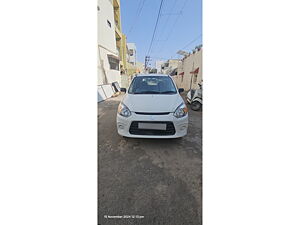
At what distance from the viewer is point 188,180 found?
1638 millimetres

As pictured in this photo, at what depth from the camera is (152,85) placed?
10.0ft

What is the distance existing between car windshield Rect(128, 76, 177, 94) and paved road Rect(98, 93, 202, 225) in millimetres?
1083

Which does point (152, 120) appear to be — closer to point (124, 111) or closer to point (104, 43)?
point (124, 111)

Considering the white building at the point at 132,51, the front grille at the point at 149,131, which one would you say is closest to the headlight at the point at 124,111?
the front grille at the point at 149,131

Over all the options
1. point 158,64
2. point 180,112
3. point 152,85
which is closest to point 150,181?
point 180,112

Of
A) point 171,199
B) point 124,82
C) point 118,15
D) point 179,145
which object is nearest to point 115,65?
point 124,82

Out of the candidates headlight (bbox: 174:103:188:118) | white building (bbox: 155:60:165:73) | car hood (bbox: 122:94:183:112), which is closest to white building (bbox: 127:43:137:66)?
white building (bbox: 155:60:165:73)

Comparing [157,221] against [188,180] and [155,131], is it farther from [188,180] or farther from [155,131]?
[155,131]

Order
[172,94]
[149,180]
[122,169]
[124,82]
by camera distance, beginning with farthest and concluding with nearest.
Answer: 1. [124,82]
2. [172,94]
3. [122,169]
4. [149,180]

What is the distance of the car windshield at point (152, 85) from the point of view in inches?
113

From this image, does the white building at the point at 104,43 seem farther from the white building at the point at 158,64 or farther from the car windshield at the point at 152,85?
the white building at the point at 158,64

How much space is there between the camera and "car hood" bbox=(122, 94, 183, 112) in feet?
7.37

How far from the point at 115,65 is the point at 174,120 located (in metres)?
12.2

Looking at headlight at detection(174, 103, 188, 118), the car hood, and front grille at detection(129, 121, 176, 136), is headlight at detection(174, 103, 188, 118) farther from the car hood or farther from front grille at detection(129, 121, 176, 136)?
front grille at detection(129, 121, 176, 136)
